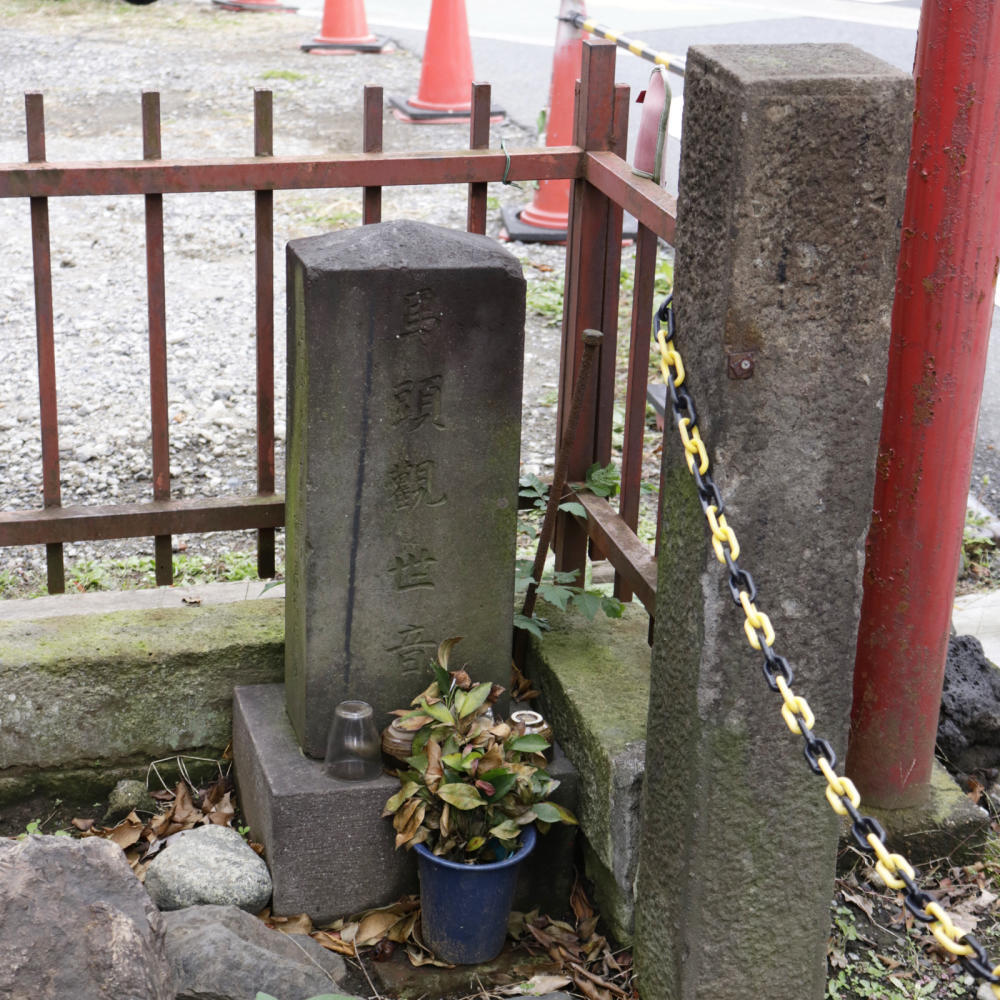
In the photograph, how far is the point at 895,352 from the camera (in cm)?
274

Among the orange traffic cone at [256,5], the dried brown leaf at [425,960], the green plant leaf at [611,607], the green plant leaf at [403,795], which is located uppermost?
the orange traffic cone at [256,5]

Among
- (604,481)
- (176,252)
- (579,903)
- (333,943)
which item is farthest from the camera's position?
(176,252)

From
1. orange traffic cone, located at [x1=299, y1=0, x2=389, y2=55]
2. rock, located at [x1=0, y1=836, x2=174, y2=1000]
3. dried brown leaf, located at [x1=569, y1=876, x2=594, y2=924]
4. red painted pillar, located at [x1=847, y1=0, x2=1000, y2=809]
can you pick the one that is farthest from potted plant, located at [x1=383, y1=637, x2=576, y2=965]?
orange traffic cone, located at [x1=299, y1=0, x2=389, y2=55]

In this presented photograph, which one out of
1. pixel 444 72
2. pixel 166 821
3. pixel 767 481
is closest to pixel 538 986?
pixel 166 821

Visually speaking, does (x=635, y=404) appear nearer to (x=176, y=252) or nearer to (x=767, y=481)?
(x=767, y=481)

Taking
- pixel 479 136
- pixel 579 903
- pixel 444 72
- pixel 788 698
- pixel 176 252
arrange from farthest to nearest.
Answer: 1. pixel 444 72
2. pixel 176 252
3. pixel 479 136
4. pixel 579 903
5. pixel 788 698

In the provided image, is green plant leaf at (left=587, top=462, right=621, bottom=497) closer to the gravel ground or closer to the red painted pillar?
the red painted pillar

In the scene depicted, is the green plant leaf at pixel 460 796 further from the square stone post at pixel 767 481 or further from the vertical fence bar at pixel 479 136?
the vertical fence bar at pixel 479 136

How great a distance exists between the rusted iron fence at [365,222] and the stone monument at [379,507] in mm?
430

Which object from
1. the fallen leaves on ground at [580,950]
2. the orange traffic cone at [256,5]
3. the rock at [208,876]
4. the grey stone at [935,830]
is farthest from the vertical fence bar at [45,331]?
the orange traffic cone at [256,5]

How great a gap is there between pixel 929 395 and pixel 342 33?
1039cm

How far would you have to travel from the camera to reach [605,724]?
2936 millimetres

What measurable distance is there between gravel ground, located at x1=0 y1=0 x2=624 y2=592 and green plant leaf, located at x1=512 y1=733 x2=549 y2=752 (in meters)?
1.91

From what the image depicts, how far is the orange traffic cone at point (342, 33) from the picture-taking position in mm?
12000
